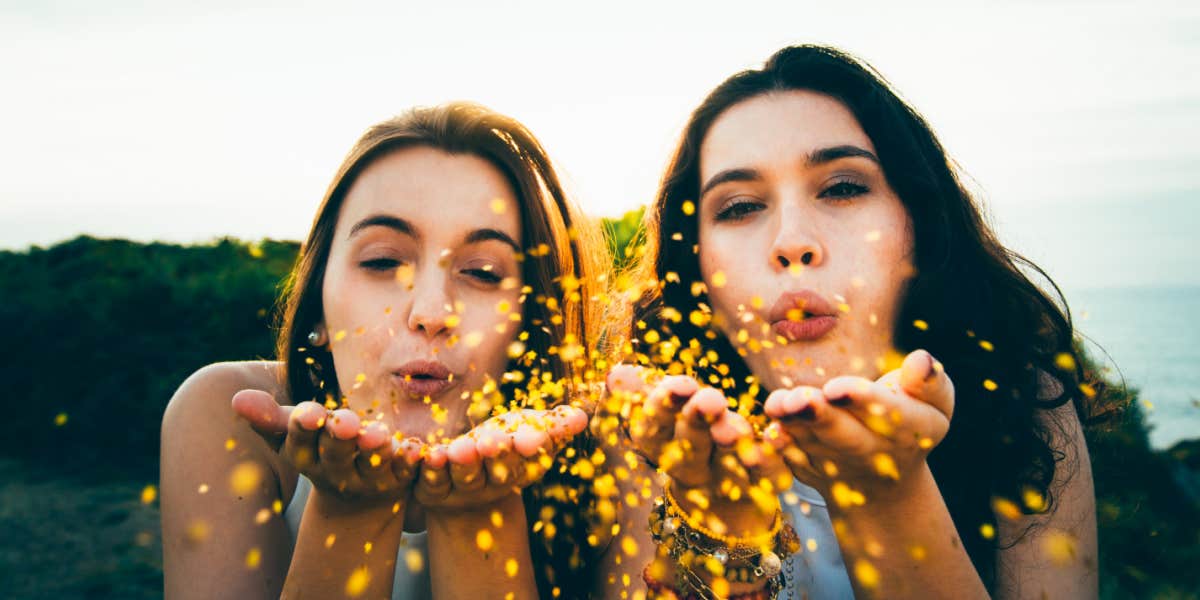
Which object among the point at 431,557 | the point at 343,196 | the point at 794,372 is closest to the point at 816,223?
the point at 794,372

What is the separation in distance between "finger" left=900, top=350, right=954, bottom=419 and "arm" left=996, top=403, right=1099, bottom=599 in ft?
5.05

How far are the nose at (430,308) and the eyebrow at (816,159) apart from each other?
1379 millimetres

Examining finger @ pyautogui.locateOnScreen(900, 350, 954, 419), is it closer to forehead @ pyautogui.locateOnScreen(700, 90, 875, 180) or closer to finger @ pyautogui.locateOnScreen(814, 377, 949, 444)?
finger @ pyautogui.locateOnScreen(814, 377, 949, 444)

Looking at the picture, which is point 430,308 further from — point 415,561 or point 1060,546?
point 1060,546

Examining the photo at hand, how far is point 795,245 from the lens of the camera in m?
2.76

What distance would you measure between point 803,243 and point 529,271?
1.44 m

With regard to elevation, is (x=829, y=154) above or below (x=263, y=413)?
above

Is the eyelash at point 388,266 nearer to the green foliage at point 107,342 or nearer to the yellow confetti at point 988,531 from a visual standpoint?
the yellow confetti at point 988,531

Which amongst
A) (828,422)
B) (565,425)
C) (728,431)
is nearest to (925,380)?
(828,422)

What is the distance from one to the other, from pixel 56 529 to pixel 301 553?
21.5 feet

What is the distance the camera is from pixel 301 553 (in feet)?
8.05

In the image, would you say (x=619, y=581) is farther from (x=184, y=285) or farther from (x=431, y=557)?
(x=184, y=285)

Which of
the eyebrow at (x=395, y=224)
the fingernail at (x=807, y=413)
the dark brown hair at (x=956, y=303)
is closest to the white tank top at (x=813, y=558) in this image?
the dark brown hair at (x=956, y=303)

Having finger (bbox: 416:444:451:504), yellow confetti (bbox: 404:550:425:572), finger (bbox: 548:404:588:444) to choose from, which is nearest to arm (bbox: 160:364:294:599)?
yellow confetti (bbox: 404:550:425:572)
